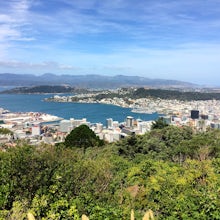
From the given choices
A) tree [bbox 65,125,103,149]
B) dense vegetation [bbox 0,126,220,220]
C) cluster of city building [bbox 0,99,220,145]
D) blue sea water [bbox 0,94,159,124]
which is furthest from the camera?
blue sea water [bbox 0,94,159,124]

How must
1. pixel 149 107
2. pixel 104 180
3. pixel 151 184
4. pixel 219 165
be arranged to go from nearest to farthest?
pixel 104 180 < pixel 151 184 < pixel 219 165 < pixel 149 107

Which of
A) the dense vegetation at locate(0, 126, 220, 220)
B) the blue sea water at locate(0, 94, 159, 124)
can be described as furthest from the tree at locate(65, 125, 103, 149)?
the blue sea water at locate(0, 94, 159, 124)

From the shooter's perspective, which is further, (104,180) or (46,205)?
(104,180)

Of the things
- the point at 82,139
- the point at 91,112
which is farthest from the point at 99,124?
the point at 91,112

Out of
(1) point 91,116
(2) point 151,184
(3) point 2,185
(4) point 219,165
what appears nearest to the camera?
(3) point 2,185

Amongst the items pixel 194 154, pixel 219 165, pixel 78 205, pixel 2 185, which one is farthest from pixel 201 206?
pixel 194 154

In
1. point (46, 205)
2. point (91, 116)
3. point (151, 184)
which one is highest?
point (46, 205)

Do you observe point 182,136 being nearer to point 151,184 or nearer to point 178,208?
point 151,184

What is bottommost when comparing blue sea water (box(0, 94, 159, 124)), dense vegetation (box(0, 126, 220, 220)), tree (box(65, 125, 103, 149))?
blue sea water (box(0, 94, 159, 124))

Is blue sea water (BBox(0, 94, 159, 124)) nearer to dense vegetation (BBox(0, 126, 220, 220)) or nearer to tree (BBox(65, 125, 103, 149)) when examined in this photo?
tree (BBox(65, 125, 103, 149))
